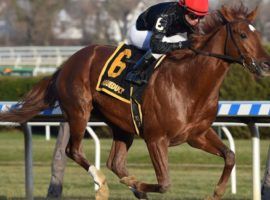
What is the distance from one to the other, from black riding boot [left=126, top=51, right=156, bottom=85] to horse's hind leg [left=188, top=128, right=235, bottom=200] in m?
0.61

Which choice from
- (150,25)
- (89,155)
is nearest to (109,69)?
(150,25)

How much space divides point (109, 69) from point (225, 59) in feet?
3.62

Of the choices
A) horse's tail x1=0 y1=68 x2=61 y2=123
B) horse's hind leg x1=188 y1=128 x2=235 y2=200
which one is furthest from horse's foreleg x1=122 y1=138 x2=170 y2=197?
horse's tail x1=0 y1=68 x2=61 y2=123

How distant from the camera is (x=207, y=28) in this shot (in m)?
7.28

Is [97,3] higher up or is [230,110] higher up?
[230,110]

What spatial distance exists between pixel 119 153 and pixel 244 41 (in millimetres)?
1741

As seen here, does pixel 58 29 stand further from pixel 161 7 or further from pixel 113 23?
pixel 161 7

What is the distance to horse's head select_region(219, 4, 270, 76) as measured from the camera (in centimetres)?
678

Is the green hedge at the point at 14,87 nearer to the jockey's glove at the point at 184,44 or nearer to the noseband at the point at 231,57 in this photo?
the jockey's glove at the point at 184,44

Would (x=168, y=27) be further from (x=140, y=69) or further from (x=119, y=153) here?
(x=119, y=153)

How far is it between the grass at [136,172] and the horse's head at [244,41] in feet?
8.91

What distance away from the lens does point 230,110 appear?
7598 millimetres

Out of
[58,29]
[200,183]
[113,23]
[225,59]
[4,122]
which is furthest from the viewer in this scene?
[58,29]

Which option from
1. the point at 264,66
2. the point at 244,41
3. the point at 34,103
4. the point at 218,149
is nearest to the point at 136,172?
the point at 34,103
